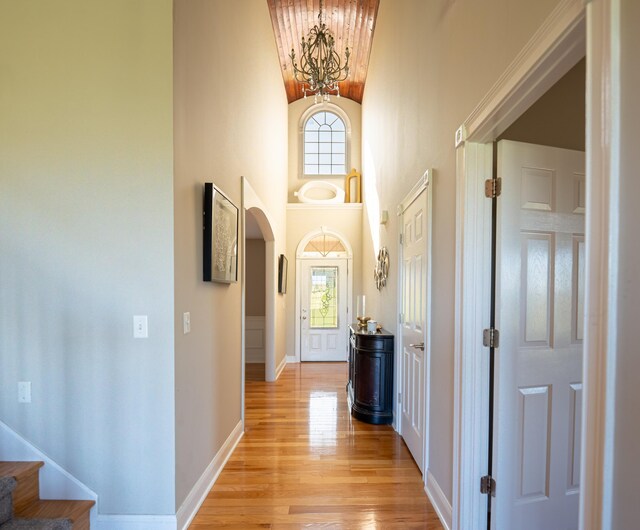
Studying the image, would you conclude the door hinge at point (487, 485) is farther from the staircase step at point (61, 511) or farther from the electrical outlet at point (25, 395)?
the electrical outlet at point (25, 395)

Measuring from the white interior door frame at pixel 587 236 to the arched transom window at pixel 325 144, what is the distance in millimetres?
5806

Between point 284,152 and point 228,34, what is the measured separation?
3693mm

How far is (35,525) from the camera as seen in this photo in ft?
5.67

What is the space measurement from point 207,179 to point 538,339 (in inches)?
86.8

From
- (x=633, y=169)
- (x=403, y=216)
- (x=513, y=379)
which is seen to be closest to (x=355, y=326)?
(x=403, y=216)

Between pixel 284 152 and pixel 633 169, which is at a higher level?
pixel 284 152

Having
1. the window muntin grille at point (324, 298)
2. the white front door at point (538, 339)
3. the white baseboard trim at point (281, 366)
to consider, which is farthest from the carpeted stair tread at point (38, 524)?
the window muntin grille at point (324, 298)

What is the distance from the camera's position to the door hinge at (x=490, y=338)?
6.21 ft

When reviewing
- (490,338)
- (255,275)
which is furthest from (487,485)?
(255,275)

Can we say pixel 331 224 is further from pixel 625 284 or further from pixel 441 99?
pixel 625 284

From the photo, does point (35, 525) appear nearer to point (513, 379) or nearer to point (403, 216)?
point (513, 379)

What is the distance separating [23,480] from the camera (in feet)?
6.36

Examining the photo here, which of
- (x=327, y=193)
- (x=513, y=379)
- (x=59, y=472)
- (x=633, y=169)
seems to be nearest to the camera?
(x=633, y=169)

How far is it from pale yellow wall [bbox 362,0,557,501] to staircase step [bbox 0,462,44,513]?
2.22 metres
